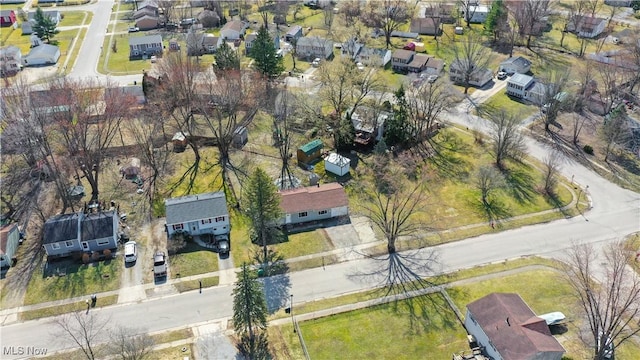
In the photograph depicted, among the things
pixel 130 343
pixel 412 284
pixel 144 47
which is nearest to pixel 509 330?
pixel 412 284

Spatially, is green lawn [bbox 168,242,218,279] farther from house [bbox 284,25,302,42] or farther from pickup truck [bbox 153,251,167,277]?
house [bbox 284,25,302,42]

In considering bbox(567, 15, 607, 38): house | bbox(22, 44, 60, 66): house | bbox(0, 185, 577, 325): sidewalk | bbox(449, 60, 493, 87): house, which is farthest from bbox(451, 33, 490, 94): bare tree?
bbox(22, 44, 60, 66): house

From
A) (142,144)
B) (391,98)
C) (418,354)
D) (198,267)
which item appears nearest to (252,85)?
(142,144)

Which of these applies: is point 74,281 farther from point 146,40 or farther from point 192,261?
point 146,40

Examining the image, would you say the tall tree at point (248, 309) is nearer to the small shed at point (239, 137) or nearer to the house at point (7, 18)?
the small shed at point (239, 137)

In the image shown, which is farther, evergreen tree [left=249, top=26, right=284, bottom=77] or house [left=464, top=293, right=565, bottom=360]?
evergreen tree [left=249, top=26, right=284, bottom=77]

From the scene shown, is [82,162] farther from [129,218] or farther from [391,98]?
[391,98]

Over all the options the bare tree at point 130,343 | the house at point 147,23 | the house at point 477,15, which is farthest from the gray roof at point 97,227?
the house at point 477,15

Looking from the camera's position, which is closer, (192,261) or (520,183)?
(192,261)
